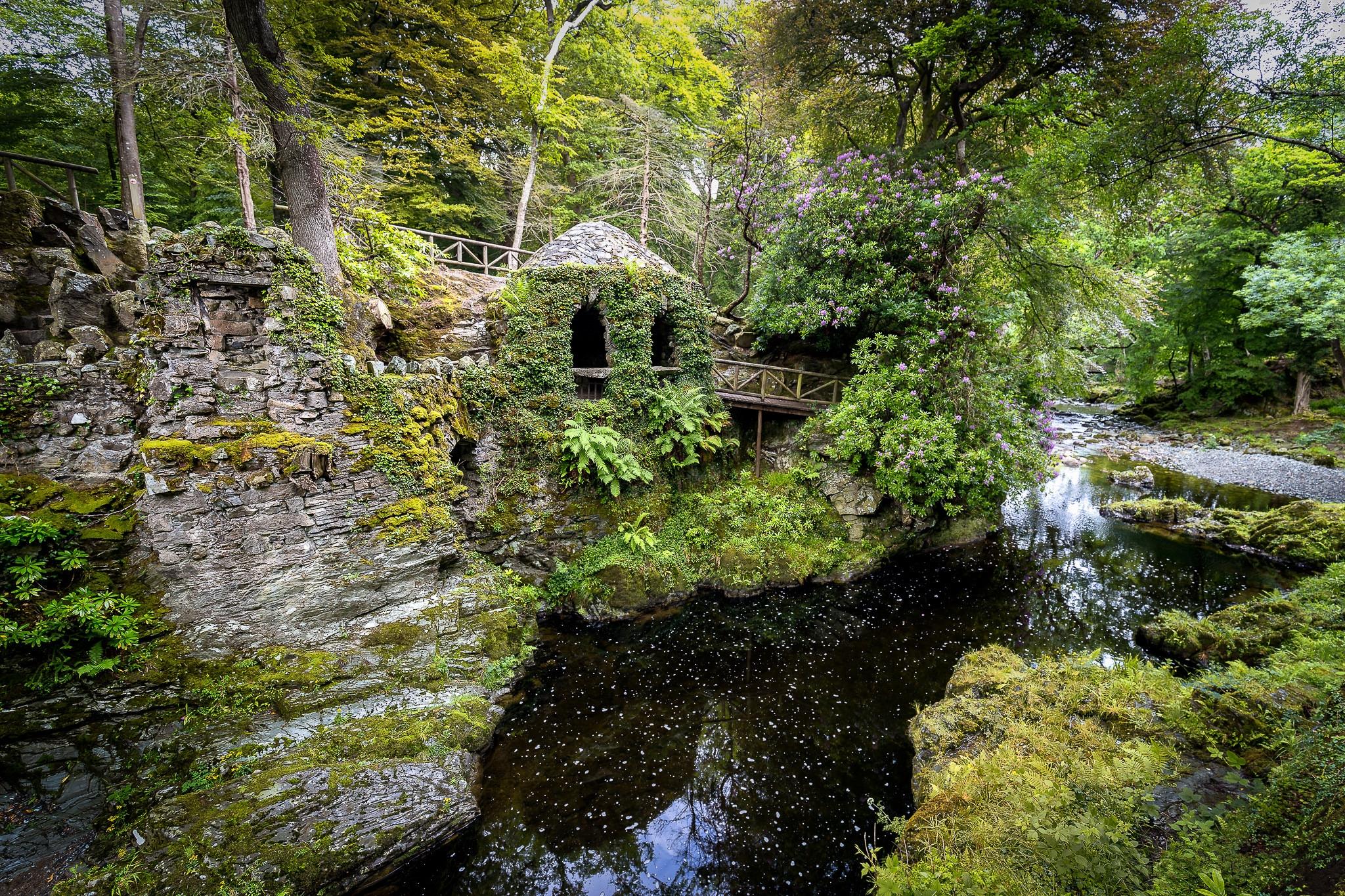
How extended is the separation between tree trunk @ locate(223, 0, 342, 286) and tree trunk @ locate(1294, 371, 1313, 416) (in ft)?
98.2

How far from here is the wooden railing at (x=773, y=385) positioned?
12.2 m

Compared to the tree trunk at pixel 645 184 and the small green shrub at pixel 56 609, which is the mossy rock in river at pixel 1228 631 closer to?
the small green shrub at pixel 56 609

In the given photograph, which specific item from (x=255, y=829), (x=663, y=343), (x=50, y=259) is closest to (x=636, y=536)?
(x=663, y=343)

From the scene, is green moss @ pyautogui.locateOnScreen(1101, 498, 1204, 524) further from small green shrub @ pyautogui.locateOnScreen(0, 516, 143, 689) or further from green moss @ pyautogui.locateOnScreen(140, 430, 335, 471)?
small green shrub @ pyautogui.locateOnScreen(0, 516, 143, 689)

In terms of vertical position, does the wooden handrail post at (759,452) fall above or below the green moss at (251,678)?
above

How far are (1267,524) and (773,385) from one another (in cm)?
1232

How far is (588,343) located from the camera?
1388 centimetres

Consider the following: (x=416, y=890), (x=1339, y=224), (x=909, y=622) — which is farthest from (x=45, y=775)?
(x=1339, y=224)

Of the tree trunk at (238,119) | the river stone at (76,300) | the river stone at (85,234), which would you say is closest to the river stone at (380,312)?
the tree trunk at (238,119)

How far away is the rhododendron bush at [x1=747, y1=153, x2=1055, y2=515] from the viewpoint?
978 centimetres

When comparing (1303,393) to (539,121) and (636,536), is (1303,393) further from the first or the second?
(539,121)

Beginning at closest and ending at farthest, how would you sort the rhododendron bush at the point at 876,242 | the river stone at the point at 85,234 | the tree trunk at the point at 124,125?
1. the river stone at the point at 85,234
2. the rhododendron bush at the point at 876,242
3. the tree trunk at the point at 124,125

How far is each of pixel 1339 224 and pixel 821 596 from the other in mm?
19084

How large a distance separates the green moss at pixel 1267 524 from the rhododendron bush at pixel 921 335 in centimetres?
547
